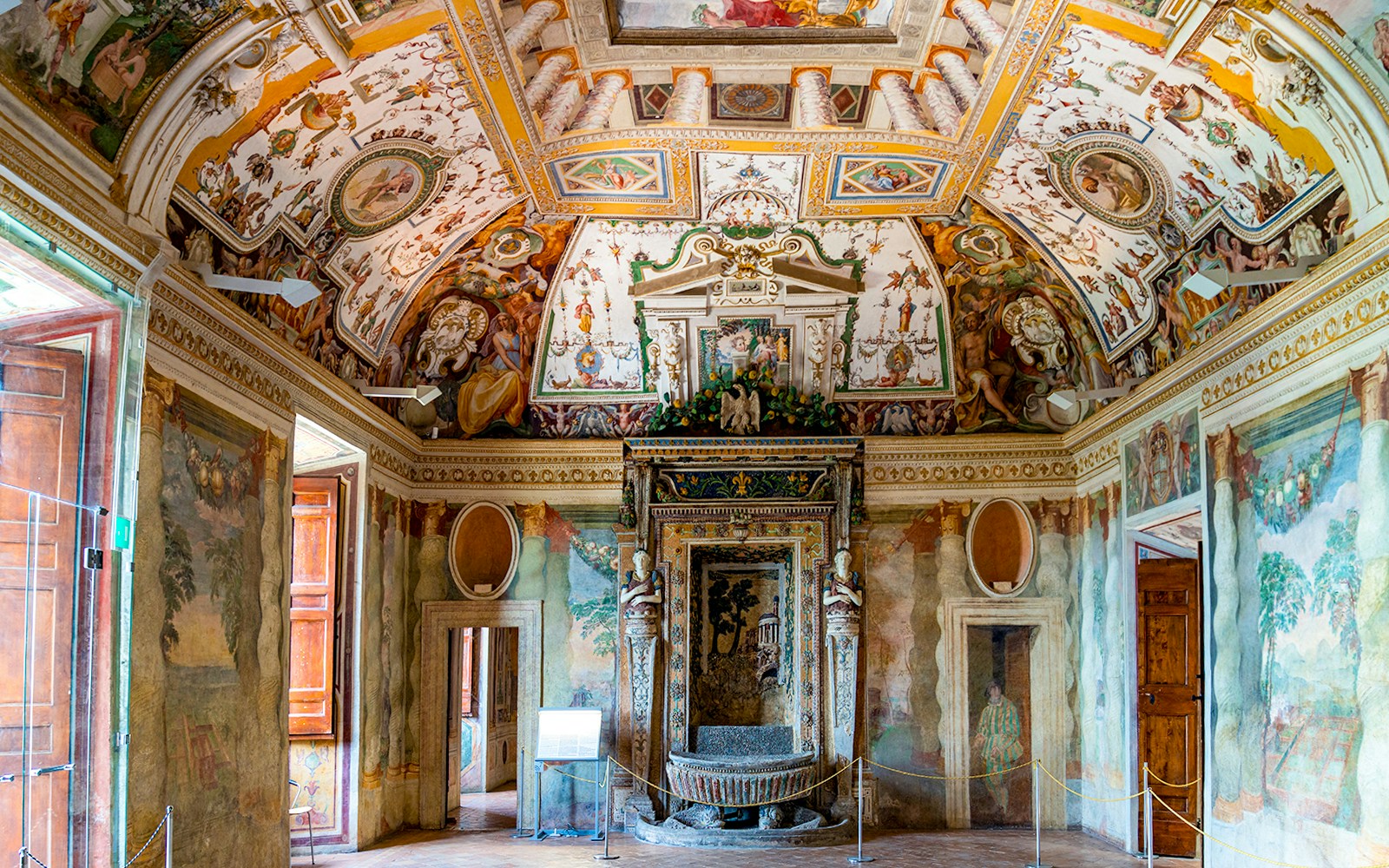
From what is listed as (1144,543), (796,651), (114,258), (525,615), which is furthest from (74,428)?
(1144,543)

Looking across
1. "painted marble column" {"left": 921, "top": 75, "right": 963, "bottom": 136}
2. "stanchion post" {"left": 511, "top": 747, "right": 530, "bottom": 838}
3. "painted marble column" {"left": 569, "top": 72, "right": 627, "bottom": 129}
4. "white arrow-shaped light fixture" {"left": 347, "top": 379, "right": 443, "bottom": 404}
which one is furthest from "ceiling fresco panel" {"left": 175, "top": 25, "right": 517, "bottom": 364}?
"stanchion post" {"left": 511, "top": 747, "right": 530, "bottom": 838}

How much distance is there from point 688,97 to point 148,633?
23.3 ft

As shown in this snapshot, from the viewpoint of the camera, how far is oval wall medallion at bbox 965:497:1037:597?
54.3 ft

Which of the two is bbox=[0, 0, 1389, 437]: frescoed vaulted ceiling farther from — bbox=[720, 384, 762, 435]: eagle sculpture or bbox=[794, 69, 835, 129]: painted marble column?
bbox=[720, 384, 762, 435]: eagle sculpture

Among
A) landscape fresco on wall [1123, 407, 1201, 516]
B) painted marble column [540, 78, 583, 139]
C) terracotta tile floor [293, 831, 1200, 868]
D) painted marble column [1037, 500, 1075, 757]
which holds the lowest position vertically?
terracotta tile floor [293, 831, 1200, 868]

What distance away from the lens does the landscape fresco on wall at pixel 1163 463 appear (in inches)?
493

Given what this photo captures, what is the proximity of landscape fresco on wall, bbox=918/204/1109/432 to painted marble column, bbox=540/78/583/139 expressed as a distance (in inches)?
203

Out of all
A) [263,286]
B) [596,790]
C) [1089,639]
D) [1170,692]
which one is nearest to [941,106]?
[263,286]

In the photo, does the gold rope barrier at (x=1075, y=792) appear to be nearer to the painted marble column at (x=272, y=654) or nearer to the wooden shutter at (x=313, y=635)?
the painted marble column at (x=272, y=654)

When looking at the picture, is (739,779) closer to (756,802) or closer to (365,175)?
(756,802)

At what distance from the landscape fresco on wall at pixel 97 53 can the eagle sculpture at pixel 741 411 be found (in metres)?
9.38

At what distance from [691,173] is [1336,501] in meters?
7.72

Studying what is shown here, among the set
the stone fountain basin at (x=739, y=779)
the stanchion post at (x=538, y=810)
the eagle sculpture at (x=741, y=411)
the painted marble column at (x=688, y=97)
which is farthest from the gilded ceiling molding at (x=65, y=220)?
the stone fountain basin at (x=739, y=779)

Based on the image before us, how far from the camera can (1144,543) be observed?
14.5 metres
